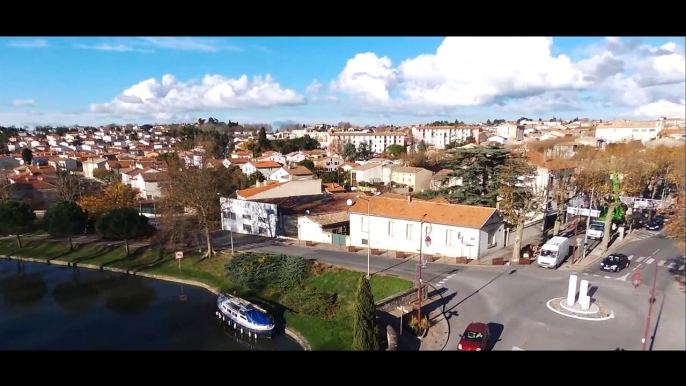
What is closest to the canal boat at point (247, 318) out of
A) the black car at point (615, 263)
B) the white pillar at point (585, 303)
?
the white pillar at point (585, 303)

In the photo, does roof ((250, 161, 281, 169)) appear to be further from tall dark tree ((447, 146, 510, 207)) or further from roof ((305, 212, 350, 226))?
tall dark tree ((447, 146, 510, 207))

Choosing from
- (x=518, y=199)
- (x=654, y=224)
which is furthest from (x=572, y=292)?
(x=654, y=224)

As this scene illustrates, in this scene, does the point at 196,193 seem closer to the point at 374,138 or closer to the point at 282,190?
the point at 282,190

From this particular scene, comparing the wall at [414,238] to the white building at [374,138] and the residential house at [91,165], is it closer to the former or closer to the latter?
the residential house at [91,165]

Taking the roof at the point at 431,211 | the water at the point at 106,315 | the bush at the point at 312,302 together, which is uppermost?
the roof at the point at 431,211
